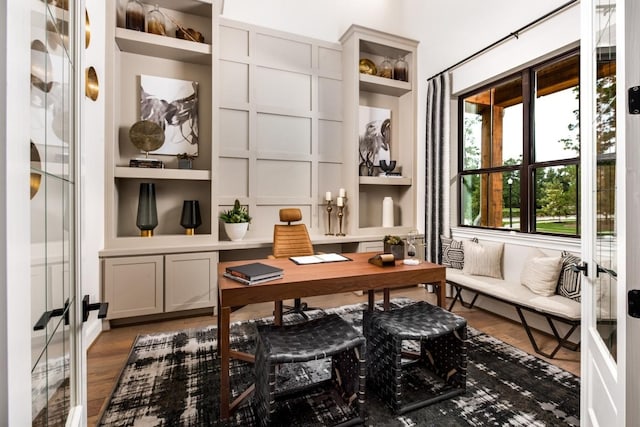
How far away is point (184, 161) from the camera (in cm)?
343

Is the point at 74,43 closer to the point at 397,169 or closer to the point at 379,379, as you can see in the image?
the point at 379,379

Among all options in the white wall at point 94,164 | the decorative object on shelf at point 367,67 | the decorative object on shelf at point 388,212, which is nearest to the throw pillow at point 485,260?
the decorative object on shelf at point 388,212

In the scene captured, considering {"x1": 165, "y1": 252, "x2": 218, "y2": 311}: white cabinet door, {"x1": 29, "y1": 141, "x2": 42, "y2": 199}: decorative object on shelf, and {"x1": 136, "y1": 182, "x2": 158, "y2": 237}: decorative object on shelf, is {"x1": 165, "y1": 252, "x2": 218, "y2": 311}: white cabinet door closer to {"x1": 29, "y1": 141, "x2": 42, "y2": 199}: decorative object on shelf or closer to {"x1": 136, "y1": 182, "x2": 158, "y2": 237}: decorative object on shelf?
{"x1": 136, "y1": 182, "x2": 158, "y2": 237}: decorative object on shelf

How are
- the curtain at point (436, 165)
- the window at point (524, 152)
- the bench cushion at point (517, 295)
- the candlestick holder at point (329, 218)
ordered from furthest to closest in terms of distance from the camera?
1. the candlestick holder at point (329, 218)
2. the curtain at point (436, 165)
3. the window at point (524, 152)
4. the bench cushion at point (517, 295)

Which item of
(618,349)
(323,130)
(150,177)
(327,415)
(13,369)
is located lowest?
(327,415)

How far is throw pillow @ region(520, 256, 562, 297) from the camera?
2705mm

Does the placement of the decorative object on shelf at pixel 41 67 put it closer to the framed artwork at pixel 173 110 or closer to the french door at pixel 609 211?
the french door at pixel 609 211

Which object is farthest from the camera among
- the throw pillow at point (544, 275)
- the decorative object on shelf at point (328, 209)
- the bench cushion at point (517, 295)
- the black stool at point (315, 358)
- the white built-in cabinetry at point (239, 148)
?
the decorative object on shelf at point (328, 209)

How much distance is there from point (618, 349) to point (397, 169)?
3.85 m

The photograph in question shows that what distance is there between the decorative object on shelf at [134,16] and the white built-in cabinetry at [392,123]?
93.0 inches

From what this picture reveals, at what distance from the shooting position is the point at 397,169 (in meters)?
4.76

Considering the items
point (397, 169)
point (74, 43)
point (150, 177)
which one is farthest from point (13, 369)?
point (397, 169)

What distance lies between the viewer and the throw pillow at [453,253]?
3.64 metres

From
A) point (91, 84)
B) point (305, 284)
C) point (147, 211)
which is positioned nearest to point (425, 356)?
point (305, 284)
